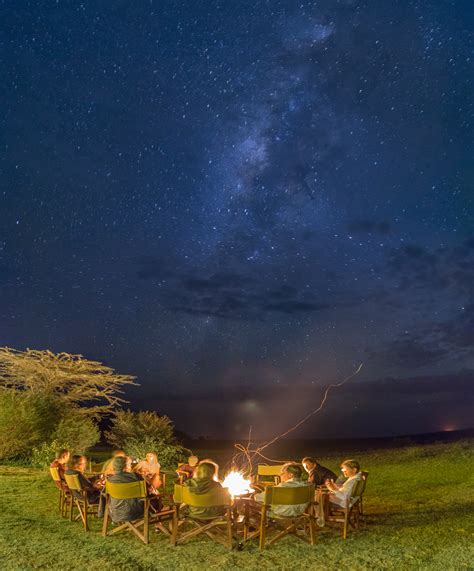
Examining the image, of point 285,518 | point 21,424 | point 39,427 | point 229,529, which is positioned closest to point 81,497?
point 229,529

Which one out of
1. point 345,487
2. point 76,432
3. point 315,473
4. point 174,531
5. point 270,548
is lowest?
point 270,548

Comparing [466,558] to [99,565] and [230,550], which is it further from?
[99,565]

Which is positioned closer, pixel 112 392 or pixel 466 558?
pixel 466 558

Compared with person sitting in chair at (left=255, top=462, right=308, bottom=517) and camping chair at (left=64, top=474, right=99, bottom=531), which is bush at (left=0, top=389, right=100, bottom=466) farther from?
person sitting in chair at (left=255, top=462, right=308, bottom=517)

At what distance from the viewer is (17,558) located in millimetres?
6742

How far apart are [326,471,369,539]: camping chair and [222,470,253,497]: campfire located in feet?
4.61

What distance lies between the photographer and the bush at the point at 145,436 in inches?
744

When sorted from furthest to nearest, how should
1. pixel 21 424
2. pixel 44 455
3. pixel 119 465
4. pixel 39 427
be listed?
pixel 39 427
pixel 21 424
pixel 44 455
pixel 119 465

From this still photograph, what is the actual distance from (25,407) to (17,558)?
1409cm

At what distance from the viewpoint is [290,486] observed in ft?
24.7

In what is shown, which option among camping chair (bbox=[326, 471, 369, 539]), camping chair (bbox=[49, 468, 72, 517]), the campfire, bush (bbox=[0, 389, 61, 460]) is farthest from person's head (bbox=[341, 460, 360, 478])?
bush (bbox=[0, 389, 61, 460])

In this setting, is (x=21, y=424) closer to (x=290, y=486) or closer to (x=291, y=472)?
(x=291, y=472)

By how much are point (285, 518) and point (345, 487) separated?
1.29 meters

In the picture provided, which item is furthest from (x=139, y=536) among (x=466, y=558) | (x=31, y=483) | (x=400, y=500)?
(x=31, y=483)
